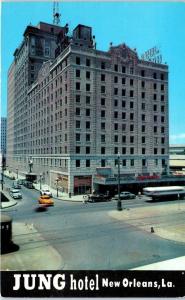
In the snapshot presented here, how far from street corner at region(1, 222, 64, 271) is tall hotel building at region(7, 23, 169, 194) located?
2803 cm

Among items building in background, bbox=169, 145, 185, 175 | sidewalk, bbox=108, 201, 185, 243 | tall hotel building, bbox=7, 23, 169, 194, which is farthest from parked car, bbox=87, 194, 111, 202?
building in background, bbox=169, 145, 185, 175

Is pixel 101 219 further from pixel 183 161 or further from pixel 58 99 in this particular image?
pixel 183 161

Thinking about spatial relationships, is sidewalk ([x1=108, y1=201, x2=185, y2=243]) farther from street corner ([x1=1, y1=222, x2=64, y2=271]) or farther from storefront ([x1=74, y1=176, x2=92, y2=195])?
storefront ([x1=74, y1=176, x2=92, y2=195])

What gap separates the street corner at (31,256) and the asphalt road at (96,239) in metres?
0.48

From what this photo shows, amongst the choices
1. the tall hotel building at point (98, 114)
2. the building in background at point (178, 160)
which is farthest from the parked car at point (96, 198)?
the building in background at point (178, 160)

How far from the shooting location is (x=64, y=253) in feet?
67.6

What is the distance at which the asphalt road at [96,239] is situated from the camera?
764 inches

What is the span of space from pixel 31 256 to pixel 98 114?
3817 cm

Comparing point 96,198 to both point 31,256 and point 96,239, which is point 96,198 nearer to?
point 96,239

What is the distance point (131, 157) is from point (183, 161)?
3757 centimetres

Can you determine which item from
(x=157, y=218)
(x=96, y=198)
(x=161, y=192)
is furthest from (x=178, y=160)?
(x=157, y=218)

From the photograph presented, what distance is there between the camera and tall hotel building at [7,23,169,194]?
52719mm

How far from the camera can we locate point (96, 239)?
2373cm

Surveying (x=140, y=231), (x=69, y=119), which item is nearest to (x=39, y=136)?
(x=69, y=119)
